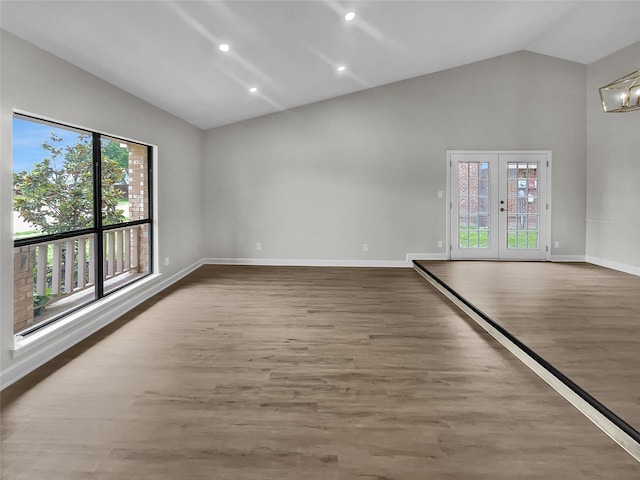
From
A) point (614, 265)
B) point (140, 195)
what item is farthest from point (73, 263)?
point (614, 265)

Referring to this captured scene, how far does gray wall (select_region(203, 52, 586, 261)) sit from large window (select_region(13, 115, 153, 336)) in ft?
8.19

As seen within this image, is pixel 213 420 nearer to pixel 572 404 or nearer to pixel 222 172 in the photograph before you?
pixel 572 404

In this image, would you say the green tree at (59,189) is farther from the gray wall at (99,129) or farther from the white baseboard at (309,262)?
the white baseboard at (309,262)

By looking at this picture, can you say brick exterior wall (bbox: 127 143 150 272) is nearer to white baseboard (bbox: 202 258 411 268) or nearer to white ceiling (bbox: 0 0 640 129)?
white ceiling (bbox: 0 0 640 129)

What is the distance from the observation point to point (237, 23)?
3.82m

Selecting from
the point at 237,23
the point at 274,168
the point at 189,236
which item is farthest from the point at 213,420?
the point at 274,168

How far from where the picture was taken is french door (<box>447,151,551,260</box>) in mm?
7668

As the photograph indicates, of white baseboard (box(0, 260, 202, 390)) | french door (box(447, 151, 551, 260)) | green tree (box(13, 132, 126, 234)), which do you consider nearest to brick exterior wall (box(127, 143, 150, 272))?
white baseboard (box(0, 260, 202, 390))

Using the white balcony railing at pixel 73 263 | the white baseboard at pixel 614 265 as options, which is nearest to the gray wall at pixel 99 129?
the white balcony railing at pixel 73 263

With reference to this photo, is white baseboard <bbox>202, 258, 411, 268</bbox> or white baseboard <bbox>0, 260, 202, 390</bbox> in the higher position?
white baseboard <bbox>202, 258, 411, 268</bbox>

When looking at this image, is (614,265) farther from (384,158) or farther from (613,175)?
(384,158)

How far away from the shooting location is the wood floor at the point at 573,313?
2.76 meters

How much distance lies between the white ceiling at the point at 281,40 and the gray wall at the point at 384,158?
339mm

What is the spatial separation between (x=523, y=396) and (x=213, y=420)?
6.42ft
